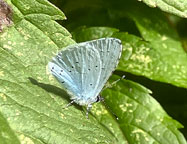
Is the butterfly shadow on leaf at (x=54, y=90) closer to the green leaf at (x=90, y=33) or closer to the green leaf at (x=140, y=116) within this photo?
the green leaf at (x=140, y=116)

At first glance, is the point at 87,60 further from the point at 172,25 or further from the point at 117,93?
the point at 172,25

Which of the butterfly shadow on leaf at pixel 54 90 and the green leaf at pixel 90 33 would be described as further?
the green leaf at pixel 90 33

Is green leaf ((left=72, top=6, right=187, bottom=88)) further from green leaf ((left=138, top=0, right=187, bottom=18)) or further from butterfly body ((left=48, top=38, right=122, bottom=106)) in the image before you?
green leaf ((left=138, top=0, right=187, bottom=18))

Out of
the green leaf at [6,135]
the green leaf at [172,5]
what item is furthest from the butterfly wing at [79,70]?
the green leaf at [6,135]

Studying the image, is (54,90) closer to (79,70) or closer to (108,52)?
(79,70)

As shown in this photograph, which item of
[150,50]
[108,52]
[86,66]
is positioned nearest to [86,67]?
[86,66]

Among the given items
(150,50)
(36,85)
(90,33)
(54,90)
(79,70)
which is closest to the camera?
(36,85)

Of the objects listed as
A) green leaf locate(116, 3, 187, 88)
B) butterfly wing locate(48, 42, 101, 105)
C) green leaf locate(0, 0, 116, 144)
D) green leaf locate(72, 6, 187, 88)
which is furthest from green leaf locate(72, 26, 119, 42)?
green leaf locate(0, 0, 116, 144)

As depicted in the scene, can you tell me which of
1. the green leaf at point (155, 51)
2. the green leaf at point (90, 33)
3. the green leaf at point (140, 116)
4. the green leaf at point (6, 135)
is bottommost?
the green leaf at point (140, 116)
